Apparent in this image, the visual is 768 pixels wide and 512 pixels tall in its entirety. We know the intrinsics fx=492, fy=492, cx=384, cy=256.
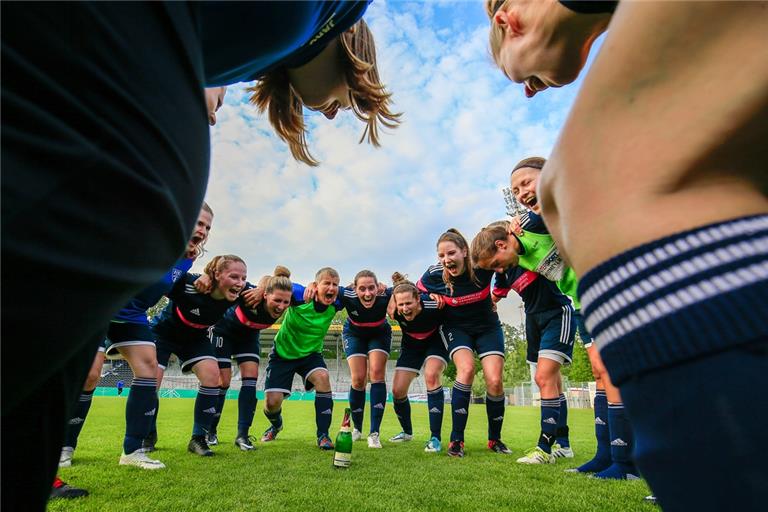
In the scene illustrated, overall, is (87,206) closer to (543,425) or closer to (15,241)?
(15,241)

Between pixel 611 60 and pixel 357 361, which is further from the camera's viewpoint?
pixel 357 361

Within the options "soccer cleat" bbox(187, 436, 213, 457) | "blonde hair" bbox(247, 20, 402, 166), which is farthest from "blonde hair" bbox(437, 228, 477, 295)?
"blonde hair" bbox(247, 20, 402, 166)

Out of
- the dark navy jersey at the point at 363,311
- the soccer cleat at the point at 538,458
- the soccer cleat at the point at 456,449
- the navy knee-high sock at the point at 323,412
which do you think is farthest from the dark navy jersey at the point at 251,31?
the dark navy jersey at the point at 363,311

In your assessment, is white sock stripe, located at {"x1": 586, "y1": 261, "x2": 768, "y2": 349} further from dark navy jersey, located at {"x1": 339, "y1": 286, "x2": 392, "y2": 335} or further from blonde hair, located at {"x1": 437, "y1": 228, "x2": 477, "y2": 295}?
dark navy jersey, located at {"x1": 339, "y1": 286, "x2": 392, "y2": 335}

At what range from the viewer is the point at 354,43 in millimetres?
1129

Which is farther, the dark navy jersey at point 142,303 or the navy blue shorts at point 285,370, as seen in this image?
the navy blue shorts at point 285,370

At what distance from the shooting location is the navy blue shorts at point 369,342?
22.7ft

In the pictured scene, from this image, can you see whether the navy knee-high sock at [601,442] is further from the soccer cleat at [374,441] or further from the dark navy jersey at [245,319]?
the dark navy jersey at [245,319]

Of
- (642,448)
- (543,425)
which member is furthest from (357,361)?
(642,448)

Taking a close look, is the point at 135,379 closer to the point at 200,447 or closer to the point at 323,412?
the point at 200,447

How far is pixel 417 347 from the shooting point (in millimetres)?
6684

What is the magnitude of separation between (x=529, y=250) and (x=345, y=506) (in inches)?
122

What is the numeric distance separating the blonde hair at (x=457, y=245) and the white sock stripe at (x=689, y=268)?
17.6 ft

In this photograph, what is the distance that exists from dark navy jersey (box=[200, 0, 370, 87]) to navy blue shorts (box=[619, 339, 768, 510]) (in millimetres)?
590
